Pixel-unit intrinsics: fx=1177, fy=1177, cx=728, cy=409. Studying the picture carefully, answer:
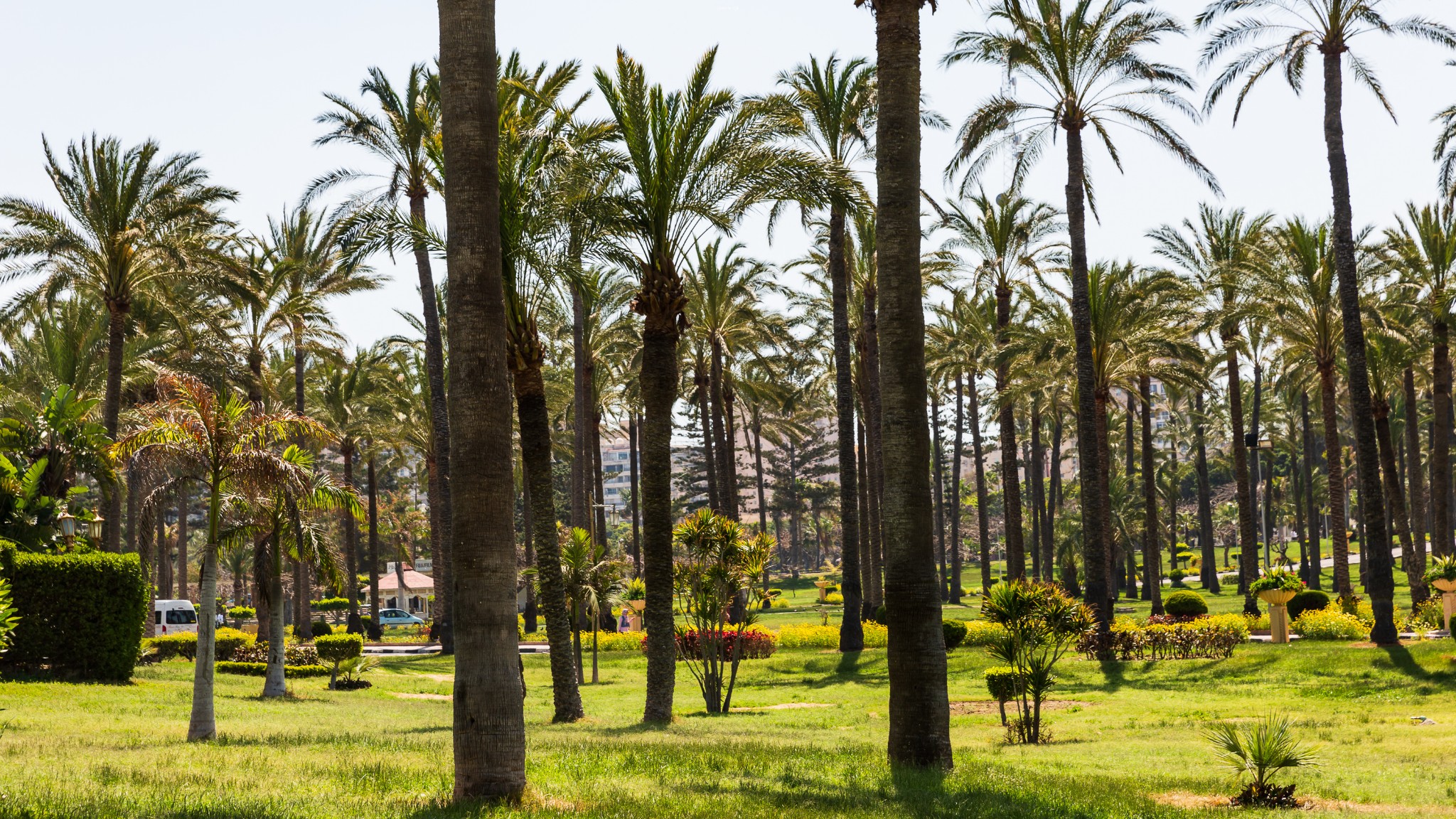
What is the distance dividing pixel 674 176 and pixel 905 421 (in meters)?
7.51

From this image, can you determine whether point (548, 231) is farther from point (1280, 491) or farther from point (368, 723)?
point (1280, 491)

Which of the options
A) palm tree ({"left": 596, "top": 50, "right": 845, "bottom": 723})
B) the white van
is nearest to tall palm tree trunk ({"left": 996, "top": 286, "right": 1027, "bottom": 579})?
palm tree ({"left": 596, "top": 50, "right": 845, "bottom": 723})

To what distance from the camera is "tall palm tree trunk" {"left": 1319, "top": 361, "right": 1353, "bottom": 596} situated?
3666cm

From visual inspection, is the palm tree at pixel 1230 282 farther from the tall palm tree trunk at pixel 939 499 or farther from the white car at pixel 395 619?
the white car at pixel 395 619

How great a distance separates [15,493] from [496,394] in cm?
2105

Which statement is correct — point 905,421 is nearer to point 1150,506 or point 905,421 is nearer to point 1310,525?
point 1150,506

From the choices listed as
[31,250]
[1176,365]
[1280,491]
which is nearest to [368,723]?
[31,250]

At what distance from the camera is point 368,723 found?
63.2 ft

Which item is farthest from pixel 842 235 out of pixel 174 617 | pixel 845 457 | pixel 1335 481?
pixel 174 617

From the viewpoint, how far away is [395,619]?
67.8m

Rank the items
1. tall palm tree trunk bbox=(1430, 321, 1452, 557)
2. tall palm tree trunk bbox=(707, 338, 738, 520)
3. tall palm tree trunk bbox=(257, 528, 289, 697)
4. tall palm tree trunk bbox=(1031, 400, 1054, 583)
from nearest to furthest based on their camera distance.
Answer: tall palm tree trunk bbox=(257, 528, 289, 697), tall palm tree trunk bbox=(1430, 321, 1452, 557), tall palm tree trunk bbox=(707, 338, 738, 520), tall palm tree trunk bbox=(1031, 400, 1054, 583)

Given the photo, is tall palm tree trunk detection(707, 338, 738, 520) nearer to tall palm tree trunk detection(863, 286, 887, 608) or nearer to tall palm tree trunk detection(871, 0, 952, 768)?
tall palm tree trunk detection(863, 286, 887, 608)

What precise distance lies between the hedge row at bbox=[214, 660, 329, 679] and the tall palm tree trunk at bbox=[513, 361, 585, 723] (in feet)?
47.6

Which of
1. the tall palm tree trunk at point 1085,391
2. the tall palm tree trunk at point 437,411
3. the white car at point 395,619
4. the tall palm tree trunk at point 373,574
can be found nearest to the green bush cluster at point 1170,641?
the tall palm tree trunk at point 1085,391
